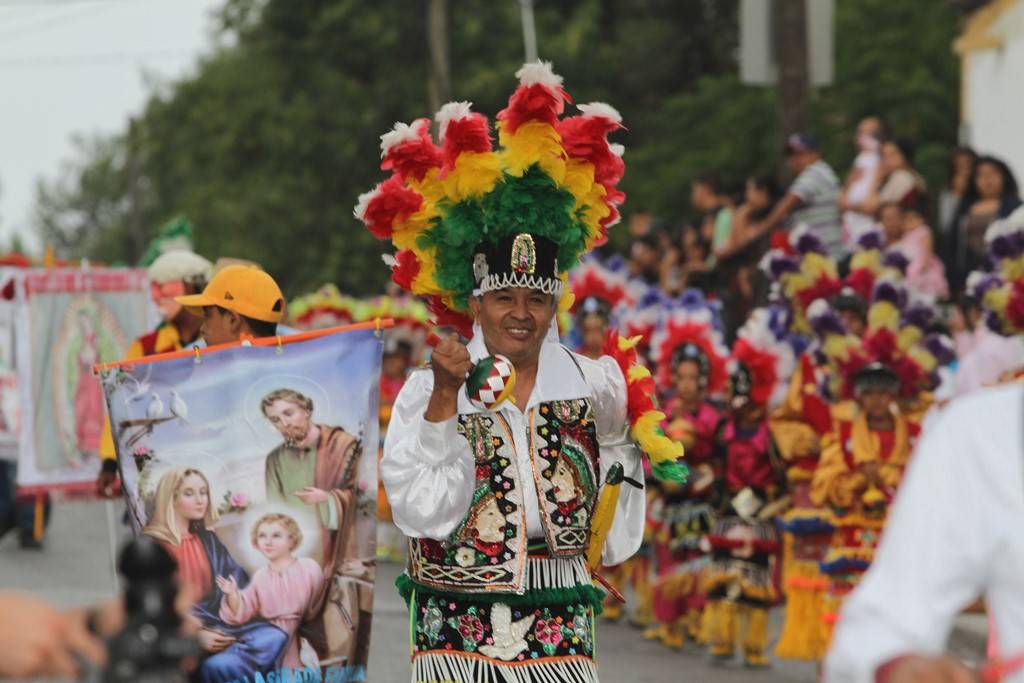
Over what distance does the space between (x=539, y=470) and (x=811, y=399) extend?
17.9 feet

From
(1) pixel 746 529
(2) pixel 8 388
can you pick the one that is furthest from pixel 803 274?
(2) pixel 8 388

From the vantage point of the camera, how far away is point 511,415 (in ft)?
19.6

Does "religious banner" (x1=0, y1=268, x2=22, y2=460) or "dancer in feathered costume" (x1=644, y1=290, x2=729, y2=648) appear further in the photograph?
"religious banner" (x1=0, y1=268, x2=22, y2=460)

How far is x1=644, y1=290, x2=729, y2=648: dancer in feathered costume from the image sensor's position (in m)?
11.5

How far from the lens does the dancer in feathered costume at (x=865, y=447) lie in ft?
32.9

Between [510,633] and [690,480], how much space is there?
5809mm

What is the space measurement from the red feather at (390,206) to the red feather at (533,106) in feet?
1.23

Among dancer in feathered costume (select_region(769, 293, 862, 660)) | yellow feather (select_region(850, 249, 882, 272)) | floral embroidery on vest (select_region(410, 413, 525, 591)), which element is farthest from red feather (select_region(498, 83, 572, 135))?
yellow feather (select_region(850, 249, 882, 272))

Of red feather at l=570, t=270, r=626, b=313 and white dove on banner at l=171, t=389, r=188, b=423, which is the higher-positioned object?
red feather at l=570, t=270, r=626, b=313

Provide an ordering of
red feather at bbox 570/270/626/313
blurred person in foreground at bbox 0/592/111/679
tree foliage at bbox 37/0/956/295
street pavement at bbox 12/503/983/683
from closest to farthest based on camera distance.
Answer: blurred person in foreground at bbox 0/592/111/679, street pavement at bbox 12/503/983/683, red feather at bbox 570/270/626/313, tree foliage at bbox 37/0/956/295

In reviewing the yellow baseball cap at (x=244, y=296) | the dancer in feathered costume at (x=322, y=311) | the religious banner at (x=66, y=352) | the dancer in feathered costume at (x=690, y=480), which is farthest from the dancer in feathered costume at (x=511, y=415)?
the dancer in feathered costume at (x=322, y=311)

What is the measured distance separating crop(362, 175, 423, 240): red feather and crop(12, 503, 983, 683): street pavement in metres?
3.64

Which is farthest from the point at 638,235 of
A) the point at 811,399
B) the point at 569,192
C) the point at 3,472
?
the point at 569,192

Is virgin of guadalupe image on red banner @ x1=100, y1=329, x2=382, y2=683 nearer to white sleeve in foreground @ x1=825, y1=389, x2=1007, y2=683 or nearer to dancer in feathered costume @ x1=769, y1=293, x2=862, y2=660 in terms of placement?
white sleeve in foreground @ x1=825, y1=389, x2=1007, y2=683
